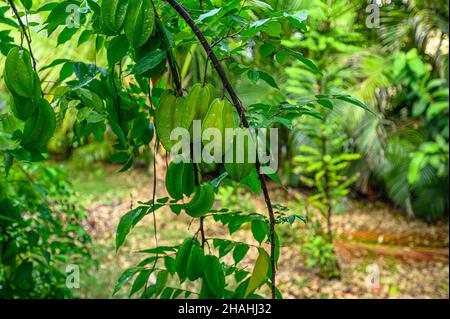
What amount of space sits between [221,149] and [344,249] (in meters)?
2.41

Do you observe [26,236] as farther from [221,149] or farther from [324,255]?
[324,255]

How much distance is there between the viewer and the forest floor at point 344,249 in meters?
2.09

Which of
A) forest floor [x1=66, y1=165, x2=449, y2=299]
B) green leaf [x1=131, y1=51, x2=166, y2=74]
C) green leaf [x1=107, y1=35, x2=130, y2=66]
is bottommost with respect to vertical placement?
forest floor [x1=66, y1=165, x2=449, y2=299]

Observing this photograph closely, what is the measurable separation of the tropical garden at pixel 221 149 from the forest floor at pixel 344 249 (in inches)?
0.6

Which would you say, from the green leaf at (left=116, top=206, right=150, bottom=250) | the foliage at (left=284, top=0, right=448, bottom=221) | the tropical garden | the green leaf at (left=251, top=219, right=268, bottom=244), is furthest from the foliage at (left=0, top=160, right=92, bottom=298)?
the foliage at (left=284, top=0, right=448, bottom=221)

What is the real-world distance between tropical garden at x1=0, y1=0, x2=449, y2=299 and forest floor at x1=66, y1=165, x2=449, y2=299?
0.05 ft

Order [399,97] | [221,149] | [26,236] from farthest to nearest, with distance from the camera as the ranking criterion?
[399,97] < [26,236] < [221,149]

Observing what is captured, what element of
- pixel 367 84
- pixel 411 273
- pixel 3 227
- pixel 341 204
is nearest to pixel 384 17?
pixel 367 84

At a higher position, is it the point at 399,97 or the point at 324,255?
the point at 399,97

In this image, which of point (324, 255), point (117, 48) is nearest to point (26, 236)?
point (117, 48)

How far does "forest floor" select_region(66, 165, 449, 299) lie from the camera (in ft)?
6.84

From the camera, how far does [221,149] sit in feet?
1.24

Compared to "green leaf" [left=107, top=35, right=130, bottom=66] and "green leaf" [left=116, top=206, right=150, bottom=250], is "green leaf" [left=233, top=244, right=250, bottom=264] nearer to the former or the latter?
"green leaf" [left=116, top=206, right=150, bottom=250]

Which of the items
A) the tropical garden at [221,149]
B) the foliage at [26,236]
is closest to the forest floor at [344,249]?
the tropical garden at [221,149]
